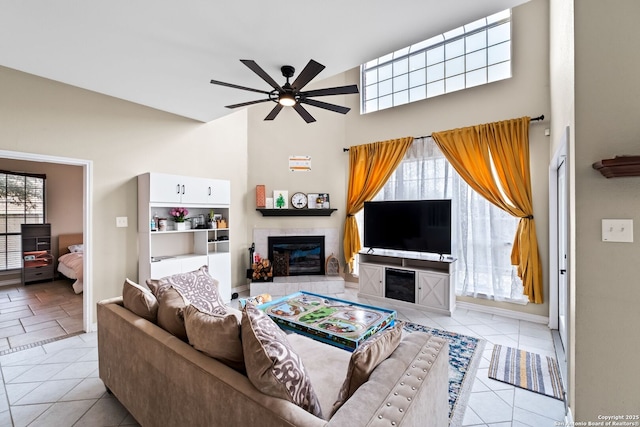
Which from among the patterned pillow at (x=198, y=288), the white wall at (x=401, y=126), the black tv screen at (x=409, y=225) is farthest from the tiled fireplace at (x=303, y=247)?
the patterned pillow at (x=198, y=288)

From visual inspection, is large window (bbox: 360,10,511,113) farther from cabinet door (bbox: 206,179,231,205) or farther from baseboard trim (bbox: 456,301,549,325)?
baseboard trim (bbox: 456,301,549,325)

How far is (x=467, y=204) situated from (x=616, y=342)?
8.57 ft

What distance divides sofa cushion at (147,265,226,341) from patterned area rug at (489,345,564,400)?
7.89 feet

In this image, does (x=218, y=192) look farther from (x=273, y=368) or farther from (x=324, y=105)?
(x=273, y=368)

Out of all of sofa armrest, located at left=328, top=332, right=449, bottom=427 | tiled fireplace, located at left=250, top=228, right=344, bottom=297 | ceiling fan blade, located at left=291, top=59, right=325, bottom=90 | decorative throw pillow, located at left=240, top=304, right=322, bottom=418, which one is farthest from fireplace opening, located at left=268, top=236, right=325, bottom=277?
decorative throw pillow, located at left=240, top=304, right=322, bottom=418

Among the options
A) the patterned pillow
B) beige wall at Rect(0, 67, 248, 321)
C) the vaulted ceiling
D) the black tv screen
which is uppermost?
the vaulted ceiling

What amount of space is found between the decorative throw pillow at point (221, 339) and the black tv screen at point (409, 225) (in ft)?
10.8

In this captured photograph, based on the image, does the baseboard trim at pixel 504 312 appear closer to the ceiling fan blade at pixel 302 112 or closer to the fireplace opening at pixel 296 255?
the fireplace opening at pixel 296 255

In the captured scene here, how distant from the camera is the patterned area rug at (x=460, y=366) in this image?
2.02 meters

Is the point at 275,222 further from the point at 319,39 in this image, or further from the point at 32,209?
the point at 32,209

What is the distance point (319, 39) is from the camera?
2285mm

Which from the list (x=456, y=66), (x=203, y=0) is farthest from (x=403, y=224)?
(x=203, y=0)

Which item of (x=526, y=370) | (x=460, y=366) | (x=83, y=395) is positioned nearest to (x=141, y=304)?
(x=83, y=395)

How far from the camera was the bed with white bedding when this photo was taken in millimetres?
4758
